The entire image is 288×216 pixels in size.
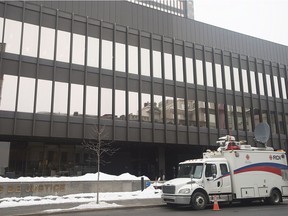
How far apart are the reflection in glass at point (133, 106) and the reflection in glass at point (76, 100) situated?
4.62 m

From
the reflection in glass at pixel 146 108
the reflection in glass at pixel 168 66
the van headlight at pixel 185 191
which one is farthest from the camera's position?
the reflection in glass at pixel 168 66

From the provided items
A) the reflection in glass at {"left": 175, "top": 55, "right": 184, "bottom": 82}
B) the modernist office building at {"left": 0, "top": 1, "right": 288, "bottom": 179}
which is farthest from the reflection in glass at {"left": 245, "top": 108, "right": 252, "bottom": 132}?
the reflection in glass at {"left": 175, "top": 55, "right": 184, "bottom": 82}

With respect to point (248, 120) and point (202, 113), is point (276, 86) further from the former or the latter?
point (202, 113)

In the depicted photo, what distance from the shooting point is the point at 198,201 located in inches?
570

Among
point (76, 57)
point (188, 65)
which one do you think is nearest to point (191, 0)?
point (188, 65)

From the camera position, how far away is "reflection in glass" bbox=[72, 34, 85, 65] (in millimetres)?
27233

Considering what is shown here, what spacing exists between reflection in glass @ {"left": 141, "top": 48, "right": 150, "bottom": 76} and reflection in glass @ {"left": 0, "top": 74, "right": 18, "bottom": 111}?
11.5 meters

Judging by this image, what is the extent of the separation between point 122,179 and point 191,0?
108 metres

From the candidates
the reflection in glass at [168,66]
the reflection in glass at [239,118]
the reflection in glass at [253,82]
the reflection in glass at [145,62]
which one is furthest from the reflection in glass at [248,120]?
the reflection in glass at [145,62]

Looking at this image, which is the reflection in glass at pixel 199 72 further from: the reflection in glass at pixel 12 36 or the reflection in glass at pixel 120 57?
the reflection in glass at pixel 12 36

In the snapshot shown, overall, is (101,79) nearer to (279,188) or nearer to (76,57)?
(76,57)

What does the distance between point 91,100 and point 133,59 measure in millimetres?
6002

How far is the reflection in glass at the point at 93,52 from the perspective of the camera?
27734mm

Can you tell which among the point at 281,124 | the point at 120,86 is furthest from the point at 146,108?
the point at 281,124
